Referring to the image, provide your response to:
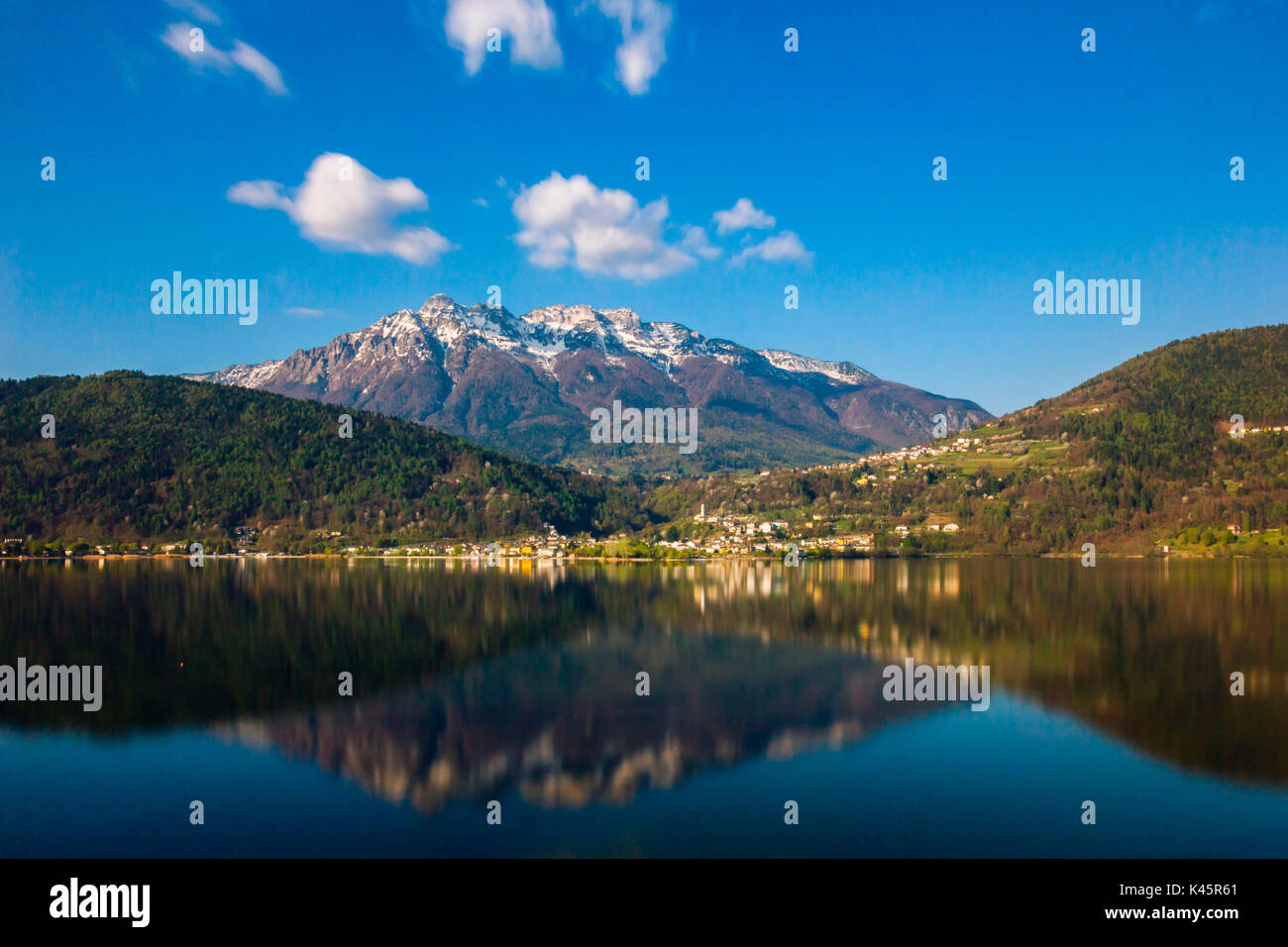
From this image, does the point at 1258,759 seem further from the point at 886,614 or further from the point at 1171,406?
the point at 1171,406

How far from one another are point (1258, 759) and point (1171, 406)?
141189 mm

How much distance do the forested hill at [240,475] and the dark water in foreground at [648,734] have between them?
87.0 metres

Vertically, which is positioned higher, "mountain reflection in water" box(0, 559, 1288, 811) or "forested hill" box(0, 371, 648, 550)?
"forested hill" box(0, 371, 648, 550)

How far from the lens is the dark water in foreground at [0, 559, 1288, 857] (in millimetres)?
21656

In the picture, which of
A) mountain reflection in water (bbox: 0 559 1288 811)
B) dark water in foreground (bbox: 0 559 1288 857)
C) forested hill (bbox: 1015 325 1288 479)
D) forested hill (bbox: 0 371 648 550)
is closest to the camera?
dark water in foreground (bbox: 0 559 1288 857)

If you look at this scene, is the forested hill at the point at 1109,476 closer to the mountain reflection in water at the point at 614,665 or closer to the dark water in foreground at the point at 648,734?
the mountain reflection in water at the point at 614,665

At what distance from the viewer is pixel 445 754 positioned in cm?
2752

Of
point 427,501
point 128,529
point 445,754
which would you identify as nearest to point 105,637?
point 445,754

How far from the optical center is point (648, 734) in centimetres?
3036

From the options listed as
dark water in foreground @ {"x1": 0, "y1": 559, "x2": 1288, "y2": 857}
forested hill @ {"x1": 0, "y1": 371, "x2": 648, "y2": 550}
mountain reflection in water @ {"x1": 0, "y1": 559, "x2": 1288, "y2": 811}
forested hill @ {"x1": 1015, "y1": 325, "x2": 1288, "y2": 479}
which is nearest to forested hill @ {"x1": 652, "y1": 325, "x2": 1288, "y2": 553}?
forested hill @ {"x1": 1015, "y1": 325, "x2": 1288, "y2": 479}

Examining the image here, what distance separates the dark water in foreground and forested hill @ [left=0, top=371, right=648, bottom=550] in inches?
3427

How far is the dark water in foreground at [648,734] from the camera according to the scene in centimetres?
2166

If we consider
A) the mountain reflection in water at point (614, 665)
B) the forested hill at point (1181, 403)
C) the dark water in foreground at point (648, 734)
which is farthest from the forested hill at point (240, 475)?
the forested hill at point (1181, 403)

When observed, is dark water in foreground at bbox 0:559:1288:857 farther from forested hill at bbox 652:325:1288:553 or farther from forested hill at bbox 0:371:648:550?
forested hill at bbox 0:371:648:550
